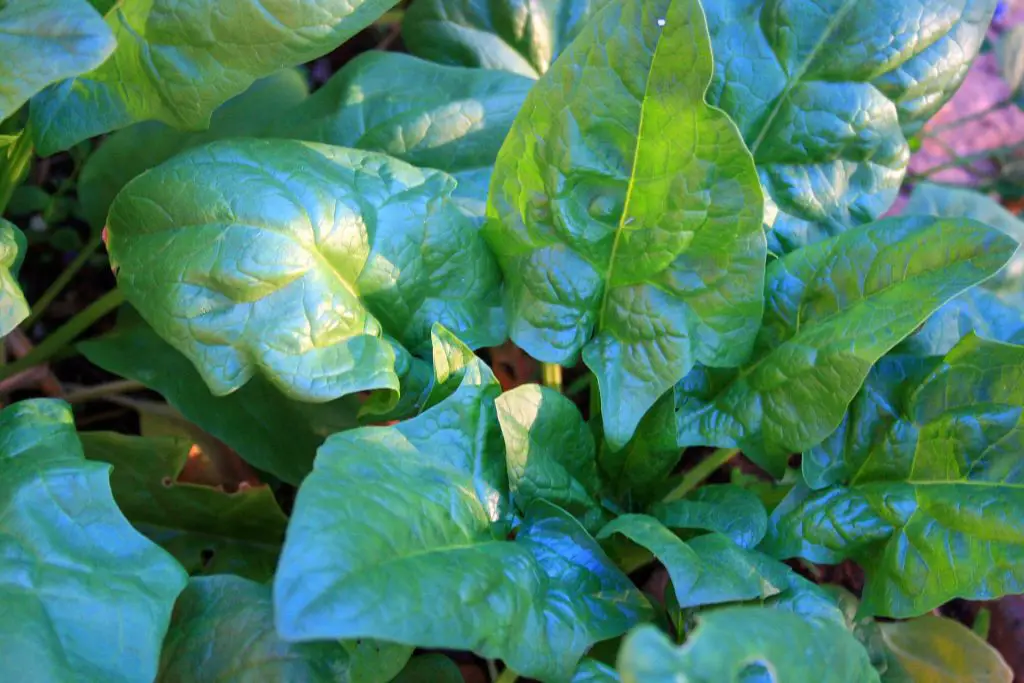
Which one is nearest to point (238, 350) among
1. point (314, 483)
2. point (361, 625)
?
point (314, 483)

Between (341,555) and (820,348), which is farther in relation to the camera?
(820,348)

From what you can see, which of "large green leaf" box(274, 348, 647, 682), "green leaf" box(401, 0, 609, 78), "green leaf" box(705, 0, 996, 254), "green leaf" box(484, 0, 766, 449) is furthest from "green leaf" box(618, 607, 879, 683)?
"green leaf" box(401, 0, 609, 78)

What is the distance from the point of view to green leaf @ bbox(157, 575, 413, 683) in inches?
26.3

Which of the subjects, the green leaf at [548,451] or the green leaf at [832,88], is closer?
the green leaf at [548,451]

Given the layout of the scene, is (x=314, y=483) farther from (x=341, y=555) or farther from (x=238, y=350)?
(x=238, y=350)

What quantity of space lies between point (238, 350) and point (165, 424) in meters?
0.41

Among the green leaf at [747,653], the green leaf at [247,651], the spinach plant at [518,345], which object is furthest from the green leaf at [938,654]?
the green leaf at [247,651]

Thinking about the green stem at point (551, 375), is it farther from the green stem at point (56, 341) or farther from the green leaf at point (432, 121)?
the green stem at point (56, 341)

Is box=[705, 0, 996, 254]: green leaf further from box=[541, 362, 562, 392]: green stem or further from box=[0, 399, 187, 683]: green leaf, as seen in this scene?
box=[0, 399, 187, 683]: green leaf

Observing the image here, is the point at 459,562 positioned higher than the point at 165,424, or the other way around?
the point at 459,562

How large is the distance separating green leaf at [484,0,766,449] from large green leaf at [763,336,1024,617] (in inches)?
6.8

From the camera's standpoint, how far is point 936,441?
82cm

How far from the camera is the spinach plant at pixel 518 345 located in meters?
0.61

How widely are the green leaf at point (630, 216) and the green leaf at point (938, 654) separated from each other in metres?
0.39
